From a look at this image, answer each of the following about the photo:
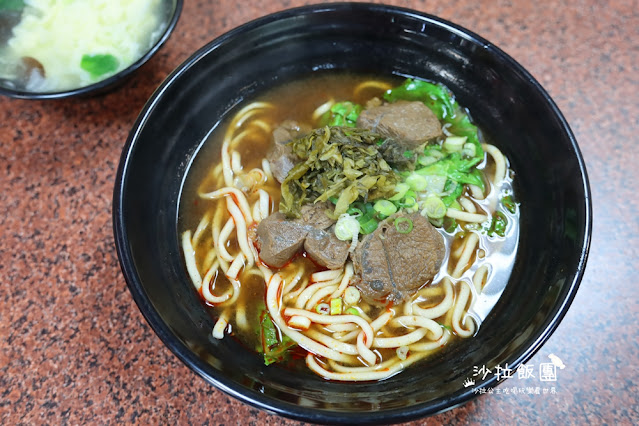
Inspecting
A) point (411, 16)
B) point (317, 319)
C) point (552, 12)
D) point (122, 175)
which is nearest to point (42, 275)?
point (122, 175)

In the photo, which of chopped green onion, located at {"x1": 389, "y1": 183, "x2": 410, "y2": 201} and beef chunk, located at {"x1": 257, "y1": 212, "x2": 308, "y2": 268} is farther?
chopped green onion, located at {"x1": 389, "y1": 183, "x2": 410, "y2": 201}

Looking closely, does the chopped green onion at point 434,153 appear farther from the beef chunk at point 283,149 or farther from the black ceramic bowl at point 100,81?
the black ceramic bowl at point 100,81

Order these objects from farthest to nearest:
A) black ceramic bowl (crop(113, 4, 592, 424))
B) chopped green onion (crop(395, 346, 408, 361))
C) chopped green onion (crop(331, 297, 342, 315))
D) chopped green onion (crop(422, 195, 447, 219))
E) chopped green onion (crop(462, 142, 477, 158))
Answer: chopped green onion (crop(462, 142, 477, 158)), chopped green onion (crop(422, 195, 447, 219)), chopped green onion (crop(331, 297, 342, 315)), chopped green onion (crop(395, 346, 408, 361)), black ceramic bowl (crop(113, 4, 592, 424))

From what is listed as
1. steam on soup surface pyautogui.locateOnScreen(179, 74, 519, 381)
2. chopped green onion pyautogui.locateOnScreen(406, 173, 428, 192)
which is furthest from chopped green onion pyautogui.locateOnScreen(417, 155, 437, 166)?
chopped green onion pyautogui.locateOnScreen(406, 173, 428, 192)

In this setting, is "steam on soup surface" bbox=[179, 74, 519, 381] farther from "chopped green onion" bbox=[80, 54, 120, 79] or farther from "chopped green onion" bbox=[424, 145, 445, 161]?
"chopped green onion" bbox=[80, 54, 120, 79]

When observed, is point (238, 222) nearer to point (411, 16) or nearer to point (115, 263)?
point (115, 263)

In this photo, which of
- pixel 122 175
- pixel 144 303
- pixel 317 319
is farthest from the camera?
pixel 317 319
